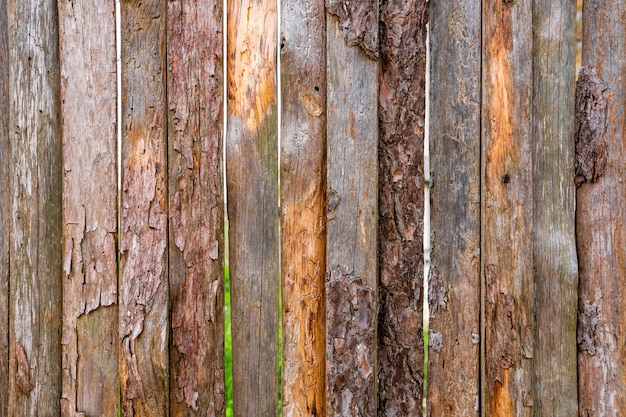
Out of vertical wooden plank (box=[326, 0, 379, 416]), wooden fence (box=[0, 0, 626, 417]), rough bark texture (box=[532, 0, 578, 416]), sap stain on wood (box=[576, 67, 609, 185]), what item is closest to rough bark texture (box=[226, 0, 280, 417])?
wooden fence (box=[0, 0, 626, 417])

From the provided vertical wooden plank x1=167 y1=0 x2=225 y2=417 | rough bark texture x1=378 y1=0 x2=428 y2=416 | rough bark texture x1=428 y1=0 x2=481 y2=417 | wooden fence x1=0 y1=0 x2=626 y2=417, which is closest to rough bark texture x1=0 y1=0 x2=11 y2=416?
wooden fence x1=0 y1=0 x2=626 y2=417

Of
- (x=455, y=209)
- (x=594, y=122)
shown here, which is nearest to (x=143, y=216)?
(x=455, y=209)

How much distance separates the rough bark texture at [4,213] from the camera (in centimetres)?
213

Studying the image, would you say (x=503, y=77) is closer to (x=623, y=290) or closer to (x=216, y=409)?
(x=623, y=290)

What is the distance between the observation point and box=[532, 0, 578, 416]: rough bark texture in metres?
2.12

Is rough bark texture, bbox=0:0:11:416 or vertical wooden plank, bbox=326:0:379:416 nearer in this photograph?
vertical wooden plank, bbox=326:0:379:416

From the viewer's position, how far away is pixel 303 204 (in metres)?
2.08

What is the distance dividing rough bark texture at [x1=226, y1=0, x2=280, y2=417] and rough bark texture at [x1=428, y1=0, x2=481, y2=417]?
0.66 m

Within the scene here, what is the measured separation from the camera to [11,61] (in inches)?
83.2

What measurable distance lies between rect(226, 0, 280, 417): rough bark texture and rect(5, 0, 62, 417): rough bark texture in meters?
0.75

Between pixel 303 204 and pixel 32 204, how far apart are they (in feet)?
3.69

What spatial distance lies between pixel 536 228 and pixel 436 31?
3.01 ft

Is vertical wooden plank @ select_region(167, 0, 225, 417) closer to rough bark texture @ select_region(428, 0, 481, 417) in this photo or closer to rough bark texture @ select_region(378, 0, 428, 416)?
rough bark texture @ select_region(378, 0, 428, 416)

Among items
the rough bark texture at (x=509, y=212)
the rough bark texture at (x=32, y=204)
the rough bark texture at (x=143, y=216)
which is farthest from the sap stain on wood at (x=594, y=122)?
the rough bark texture at (x=32, y=204)
